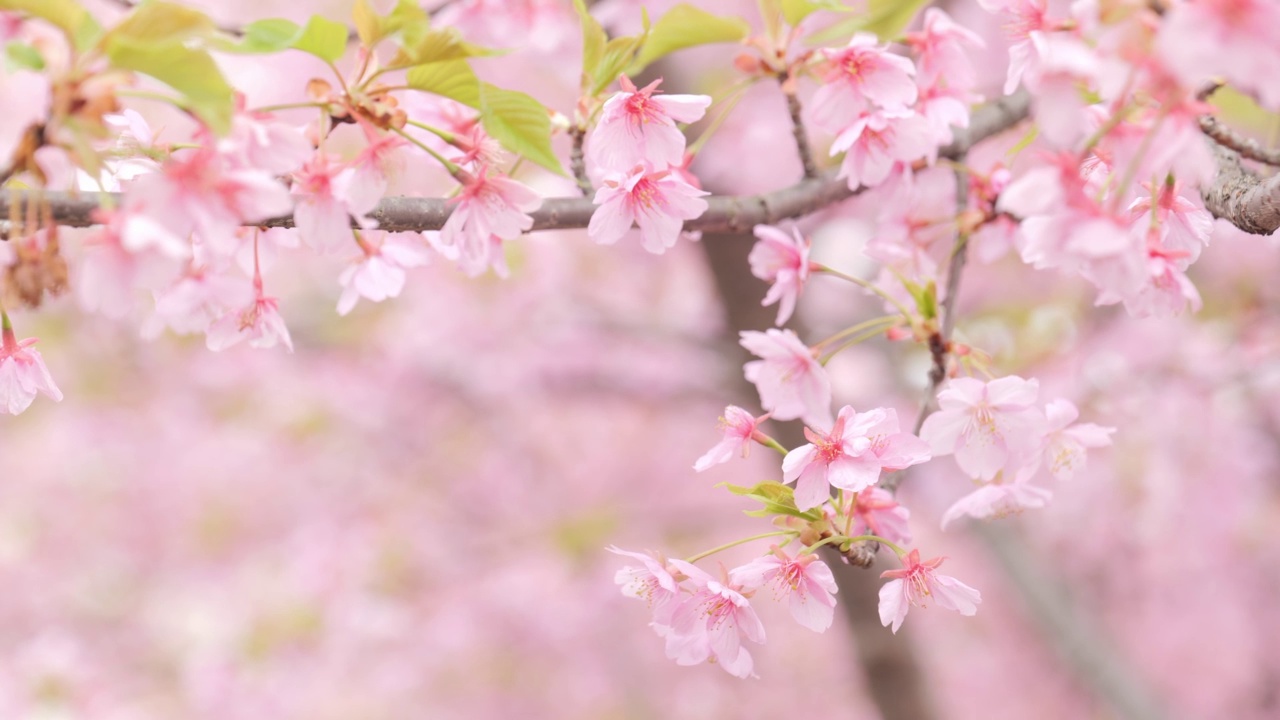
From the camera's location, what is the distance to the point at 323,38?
0.79 metres

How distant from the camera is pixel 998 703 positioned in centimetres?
568

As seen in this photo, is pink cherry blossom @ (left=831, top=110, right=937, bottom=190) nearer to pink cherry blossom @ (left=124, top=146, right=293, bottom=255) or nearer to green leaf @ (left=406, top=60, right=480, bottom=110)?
green leaf @ (left=406, top=60, right=480, bottom=110)

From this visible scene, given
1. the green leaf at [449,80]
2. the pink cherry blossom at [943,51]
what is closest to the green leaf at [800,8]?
the pink cherry blossom at [943,51]

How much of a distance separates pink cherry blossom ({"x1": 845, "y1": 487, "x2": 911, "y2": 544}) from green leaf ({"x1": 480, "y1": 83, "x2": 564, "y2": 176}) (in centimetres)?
47

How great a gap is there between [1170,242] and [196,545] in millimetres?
7066

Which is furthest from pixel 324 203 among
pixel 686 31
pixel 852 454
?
pixel 852 454

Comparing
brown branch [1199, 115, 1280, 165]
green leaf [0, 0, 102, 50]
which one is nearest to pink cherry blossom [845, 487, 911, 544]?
brown branch [1199, 115, 1280, 165]

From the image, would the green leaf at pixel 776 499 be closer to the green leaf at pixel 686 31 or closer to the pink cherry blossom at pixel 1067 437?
the pink cherry blossom at pixel 1067 437

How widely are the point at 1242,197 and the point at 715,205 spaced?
21.5 inches

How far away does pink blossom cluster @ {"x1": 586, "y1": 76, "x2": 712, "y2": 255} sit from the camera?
3.05 ft

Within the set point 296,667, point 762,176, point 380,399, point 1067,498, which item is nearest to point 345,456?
point 380,399

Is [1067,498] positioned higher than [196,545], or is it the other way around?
[1067,498]

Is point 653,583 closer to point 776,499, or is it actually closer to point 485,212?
point 776,499

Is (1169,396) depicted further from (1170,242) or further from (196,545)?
(196,545)
